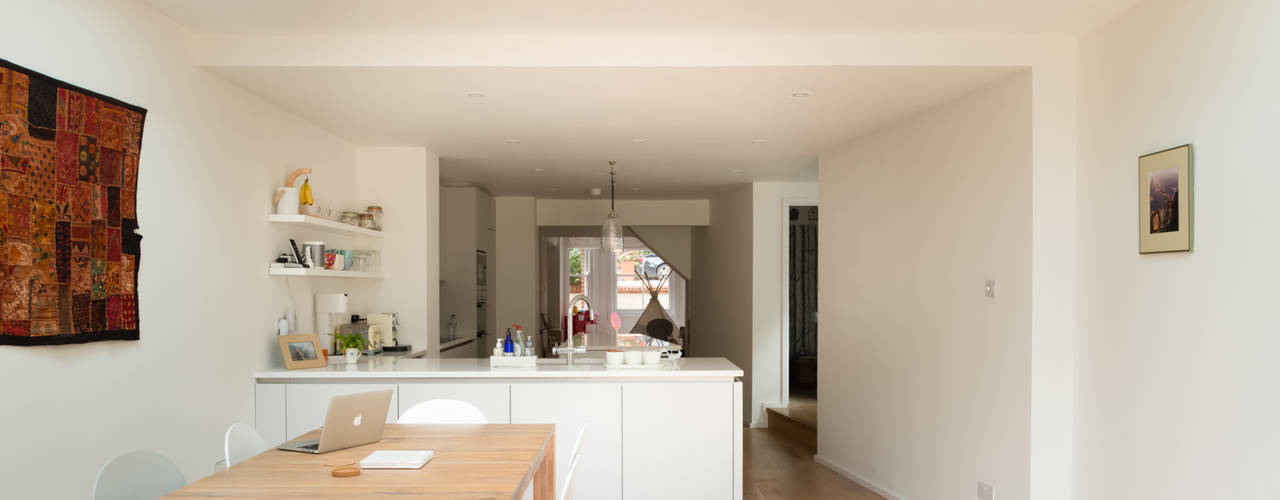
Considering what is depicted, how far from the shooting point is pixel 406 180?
18.9 ft

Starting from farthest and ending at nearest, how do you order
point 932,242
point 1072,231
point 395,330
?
point 395,330 → point 932,242 → point 1072,231

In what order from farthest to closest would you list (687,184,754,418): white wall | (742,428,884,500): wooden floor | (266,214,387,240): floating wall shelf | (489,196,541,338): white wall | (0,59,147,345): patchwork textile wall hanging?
(489,196,541,338): white wall, (687,184,754,418): white wall, (742,428,884,500): wooden floor, (266,214,387,240): floating wall shelf, (0,59,147,345): patchwork textile wall hanging

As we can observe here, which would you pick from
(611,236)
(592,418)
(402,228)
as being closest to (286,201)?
(402,228)

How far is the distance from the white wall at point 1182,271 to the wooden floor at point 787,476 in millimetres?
1936

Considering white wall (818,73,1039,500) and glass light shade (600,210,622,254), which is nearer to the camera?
white wall (818,73,1039,500)

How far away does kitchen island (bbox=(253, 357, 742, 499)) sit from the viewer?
4.37 metres

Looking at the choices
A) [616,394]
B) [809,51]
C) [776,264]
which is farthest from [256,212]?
[776,264]

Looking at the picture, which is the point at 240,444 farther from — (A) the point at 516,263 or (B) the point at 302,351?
(A) the point at 516,263

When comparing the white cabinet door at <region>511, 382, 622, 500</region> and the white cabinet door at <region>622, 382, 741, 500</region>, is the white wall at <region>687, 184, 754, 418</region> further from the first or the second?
the white cabinet door at <region>511, 382, 622, 500</region>

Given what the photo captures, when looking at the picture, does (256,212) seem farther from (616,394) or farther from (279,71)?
(616,394)

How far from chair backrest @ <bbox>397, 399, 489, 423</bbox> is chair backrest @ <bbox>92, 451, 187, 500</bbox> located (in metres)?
0.97

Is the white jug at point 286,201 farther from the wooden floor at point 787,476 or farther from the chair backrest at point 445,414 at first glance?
the wooden floor at point 787,476

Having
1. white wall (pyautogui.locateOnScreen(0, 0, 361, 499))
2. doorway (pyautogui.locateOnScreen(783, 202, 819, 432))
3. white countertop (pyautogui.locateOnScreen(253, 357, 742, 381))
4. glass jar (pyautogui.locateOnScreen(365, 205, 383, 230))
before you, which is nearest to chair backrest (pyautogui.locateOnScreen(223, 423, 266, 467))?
white wall (pyautogui.locateOnScreen(0, 0, 361, 499))

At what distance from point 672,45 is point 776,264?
423 centimetres
